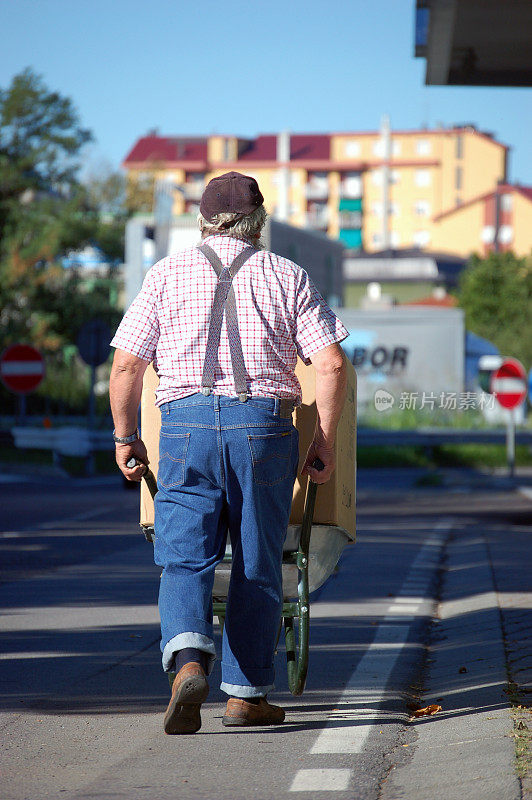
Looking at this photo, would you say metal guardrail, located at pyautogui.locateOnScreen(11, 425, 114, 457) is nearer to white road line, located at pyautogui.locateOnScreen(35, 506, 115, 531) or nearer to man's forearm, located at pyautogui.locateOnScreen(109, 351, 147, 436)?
white road line, located at pyautogui.locateOnScreen(35, 506, 115, 531)

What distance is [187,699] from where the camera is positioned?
4.49 meters

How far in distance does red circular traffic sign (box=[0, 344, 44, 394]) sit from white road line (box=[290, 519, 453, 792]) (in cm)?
1396

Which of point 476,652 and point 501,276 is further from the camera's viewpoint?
point 501,276

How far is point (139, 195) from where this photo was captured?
67.8 m

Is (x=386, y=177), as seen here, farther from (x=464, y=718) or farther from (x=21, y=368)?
(x=464, y=718)

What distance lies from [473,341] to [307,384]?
143 ft

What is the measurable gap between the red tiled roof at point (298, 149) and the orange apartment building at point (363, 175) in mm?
90

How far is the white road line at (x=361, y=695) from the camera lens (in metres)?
4.18

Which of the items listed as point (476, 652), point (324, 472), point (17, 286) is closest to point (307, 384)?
point (324, 472)

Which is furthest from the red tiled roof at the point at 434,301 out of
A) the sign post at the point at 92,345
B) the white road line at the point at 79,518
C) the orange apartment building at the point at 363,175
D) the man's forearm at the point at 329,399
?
the man's forearm at the point at 329,399

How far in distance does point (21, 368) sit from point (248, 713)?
18197 mm

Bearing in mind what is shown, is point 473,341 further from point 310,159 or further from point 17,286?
point 310,159

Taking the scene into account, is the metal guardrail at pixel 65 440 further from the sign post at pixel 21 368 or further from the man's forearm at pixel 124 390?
the man's forearm at pixel 124 390

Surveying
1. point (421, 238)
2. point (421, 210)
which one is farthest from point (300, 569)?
point (421, 210)
